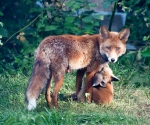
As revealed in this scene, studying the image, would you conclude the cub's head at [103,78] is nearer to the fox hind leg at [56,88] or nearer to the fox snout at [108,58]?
the fox snout at [108,58]

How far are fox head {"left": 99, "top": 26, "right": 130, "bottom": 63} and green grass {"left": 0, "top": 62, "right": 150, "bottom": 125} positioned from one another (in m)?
0.73

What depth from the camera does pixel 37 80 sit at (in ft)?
20.0

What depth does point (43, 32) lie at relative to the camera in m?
8.82

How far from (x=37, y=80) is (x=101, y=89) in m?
1.19

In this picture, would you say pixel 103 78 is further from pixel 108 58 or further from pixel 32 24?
pixel 32 24

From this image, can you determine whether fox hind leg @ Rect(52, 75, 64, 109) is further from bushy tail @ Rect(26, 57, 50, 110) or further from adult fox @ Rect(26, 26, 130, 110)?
bushy tail @ Rect(26, 57, 50, 110)

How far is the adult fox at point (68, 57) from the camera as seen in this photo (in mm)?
6125

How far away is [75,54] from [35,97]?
92 cm

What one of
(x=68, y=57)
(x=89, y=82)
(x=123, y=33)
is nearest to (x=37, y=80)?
(x=68, y=57)

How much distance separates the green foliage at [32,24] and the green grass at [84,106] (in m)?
0.67

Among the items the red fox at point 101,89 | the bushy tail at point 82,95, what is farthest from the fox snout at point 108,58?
the bushy tail at point 82,95

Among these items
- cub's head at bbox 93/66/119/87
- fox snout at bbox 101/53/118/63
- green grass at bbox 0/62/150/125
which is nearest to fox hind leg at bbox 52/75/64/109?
green grass at bbox 0/62/150/125

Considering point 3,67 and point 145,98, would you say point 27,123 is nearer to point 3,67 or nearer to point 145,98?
point 145,98

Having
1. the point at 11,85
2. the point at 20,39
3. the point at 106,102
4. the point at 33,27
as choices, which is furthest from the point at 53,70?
the point at 33,27
